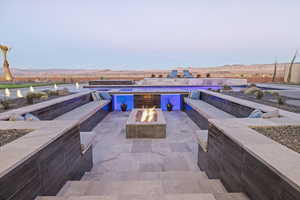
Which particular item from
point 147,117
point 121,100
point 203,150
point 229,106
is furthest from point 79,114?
point 229,106

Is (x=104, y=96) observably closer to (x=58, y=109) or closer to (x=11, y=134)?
(x=58, y=109)

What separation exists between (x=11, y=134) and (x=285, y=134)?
3.92 m

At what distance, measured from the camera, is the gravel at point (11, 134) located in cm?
206

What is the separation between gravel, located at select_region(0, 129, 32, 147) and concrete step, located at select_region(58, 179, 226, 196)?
0.96 meters

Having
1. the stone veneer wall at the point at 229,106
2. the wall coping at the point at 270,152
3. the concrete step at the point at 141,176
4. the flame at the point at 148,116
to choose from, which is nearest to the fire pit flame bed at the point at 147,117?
the flame at the point at 148,116

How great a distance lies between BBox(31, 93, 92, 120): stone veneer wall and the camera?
4.07 metres

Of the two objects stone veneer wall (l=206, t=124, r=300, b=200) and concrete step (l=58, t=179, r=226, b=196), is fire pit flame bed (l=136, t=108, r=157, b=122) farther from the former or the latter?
concrete step (l=58, t=179, r=226, b=196)

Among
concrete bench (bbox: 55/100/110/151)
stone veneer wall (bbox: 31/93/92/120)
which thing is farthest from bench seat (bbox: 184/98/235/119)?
stone veneer wall (bbox: 31/93/92/120)

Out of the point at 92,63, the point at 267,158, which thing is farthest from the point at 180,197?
the point at 92,63

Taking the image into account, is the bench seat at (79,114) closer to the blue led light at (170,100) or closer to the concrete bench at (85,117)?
the concrete bench at (85,117)

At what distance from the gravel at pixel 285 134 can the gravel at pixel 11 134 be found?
135 inches

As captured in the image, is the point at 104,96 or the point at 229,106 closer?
the point at 229,106

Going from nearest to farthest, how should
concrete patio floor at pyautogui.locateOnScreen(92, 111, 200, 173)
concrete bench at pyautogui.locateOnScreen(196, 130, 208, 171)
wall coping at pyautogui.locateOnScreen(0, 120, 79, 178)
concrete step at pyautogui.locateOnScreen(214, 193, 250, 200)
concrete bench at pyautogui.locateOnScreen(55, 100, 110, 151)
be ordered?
wall coping at pyautogui.locateOnScreen(0, 120, 79, 178)
concrete step at pyautogui.locateOnScreen(214, 193, 250, 200)
concrete bench at pyautogui.locateOnScreen(196, 130, 208, 171)
concrete bench at pyautogui.locateOnScreen(55, 100, 110, 151)
concrete patio floor at pyautogui.locateOnScreen(92, 111, 200, 173)

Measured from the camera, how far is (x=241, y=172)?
1658 millimetres
